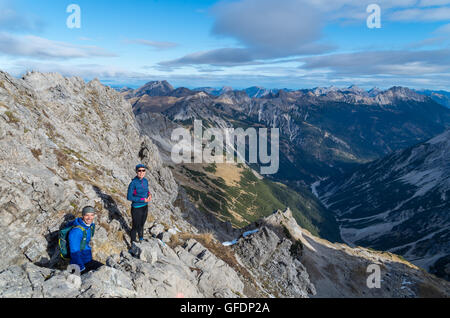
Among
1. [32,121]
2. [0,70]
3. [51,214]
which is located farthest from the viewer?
[0,70]

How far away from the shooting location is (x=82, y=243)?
15.7 m

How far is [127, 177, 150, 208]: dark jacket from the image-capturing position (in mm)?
21438

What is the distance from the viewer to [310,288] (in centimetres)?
5909

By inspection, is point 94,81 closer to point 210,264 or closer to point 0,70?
point 0,70

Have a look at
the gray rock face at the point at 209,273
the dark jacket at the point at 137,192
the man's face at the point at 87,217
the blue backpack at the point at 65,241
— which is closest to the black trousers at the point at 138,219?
the dark jacket at the point at 137,192

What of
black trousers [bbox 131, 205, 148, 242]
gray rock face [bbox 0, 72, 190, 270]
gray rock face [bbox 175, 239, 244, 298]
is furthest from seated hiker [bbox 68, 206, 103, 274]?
gray rock face [bbox 175, 239, 244, 298]

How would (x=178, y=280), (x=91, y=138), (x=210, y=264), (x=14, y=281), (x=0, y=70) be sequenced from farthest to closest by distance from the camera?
(x=91, y=138) → (x=0, y=70) → (x=210, y=264) → (x=178, y=280) → (x=14, y=281)

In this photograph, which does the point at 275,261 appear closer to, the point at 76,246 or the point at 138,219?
the point at 138,219

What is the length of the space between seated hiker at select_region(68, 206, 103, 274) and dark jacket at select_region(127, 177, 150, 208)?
5283mm

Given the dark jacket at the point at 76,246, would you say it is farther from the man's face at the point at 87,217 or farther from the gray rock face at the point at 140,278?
the gray rock face at the point at 140,278
